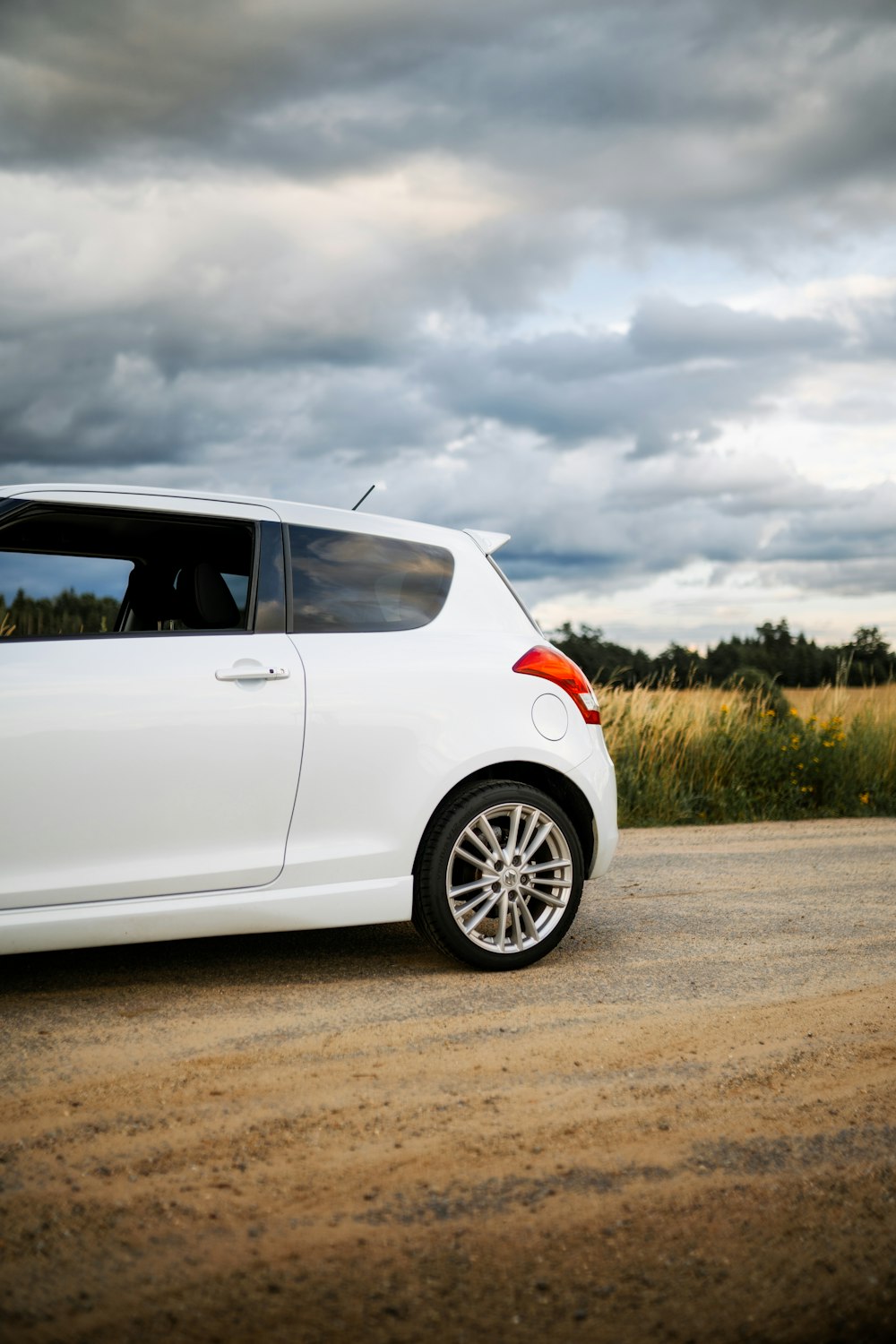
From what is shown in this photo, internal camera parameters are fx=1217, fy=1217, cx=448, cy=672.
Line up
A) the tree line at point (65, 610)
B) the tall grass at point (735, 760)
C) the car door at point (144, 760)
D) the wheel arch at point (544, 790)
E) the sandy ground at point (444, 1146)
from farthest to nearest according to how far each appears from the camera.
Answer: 1. the tall grass at point (735, 760)
2. the tree line at point (65, 610)
3. the wheel arch at point (544, 790)
4. the car door at point (144, 760)
5. the sandy ground at point (444, 1146)

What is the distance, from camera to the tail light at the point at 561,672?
5.29 meters

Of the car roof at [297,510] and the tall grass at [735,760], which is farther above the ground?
the car roof at [297,510]

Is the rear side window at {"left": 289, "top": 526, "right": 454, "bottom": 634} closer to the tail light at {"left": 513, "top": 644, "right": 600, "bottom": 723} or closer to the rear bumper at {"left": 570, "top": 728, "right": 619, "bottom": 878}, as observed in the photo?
the tail light at {"left": 513, "top": 644, "right": 600, "bottom": 723}

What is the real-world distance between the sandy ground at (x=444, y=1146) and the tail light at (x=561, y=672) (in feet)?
3.83

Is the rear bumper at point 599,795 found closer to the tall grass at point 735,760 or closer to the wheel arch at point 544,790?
the wheel arch at point 544,790

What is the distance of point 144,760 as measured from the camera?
4.52m

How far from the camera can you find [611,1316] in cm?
253

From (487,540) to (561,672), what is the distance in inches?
28.3

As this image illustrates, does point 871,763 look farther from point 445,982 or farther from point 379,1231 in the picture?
point 379,1231

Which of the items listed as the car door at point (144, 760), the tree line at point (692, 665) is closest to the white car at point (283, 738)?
the car door at point (144, 760)

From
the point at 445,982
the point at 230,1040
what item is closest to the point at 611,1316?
the point at 230,1040

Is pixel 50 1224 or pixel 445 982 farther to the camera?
pixel 445 982

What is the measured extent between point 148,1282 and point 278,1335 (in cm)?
37

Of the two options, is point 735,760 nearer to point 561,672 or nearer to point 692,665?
point 692,665
